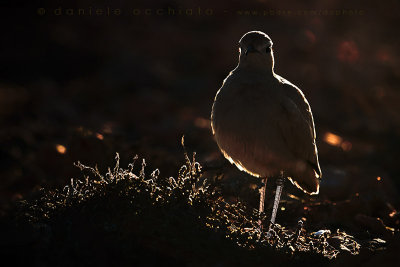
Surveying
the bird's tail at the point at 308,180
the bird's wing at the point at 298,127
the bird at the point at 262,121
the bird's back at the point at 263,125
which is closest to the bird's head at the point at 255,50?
the bird at the point at 262,121

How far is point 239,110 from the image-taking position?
5.16 m

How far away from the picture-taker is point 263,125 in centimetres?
518

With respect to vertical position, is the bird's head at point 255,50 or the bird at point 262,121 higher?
the bird's head at point 255,50

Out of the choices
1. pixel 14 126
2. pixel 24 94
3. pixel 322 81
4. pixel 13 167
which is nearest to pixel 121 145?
pixel 13 167

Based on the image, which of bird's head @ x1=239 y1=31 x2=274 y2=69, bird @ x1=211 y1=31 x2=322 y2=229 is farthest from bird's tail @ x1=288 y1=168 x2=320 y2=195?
bird's head @ x1=239 y1=31 x2=274 y2=69

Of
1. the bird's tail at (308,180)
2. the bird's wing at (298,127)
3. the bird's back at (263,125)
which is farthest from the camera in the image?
the bird's tail at (308,180)

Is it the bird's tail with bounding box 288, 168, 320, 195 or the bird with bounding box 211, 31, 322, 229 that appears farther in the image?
the bird's tail with bounding box 288, 168, 320, 195

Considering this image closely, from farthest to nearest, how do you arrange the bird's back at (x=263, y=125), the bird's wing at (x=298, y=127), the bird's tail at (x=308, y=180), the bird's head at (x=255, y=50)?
the bird's tail at (x=308, y=180)
the bird's head at (x=255, y=50)
the bird's wing at (x=298, y=127)
the bird's back at (x=263, y=125)

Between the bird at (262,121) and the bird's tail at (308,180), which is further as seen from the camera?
the bird's tail at (308,180)

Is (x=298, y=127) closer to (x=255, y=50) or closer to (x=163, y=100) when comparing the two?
(x=255, y=50)

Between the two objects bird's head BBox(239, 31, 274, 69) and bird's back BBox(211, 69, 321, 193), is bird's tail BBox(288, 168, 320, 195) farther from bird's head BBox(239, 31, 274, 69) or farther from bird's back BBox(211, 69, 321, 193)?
bird's head BBox(239, 31, 274, 69)

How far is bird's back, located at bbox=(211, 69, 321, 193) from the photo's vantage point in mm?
5180

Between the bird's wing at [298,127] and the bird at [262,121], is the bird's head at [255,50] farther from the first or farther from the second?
the bird's wing at [298,127]

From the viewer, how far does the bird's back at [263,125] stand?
5.18 m
